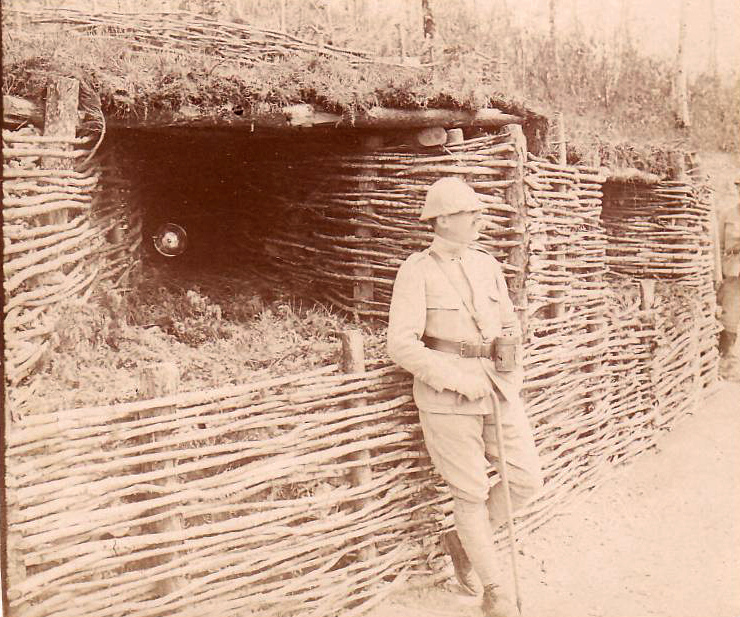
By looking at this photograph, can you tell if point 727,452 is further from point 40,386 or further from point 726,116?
point 726,116

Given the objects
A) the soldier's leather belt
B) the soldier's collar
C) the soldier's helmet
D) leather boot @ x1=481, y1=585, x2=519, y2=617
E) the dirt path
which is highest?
the soldier's helmet

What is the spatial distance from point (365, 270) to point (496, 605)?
2.63 meters

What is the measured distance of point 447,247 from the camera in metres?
3.63

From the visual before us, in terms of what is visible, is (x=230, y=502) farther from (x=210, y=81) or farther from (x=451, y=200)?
(x=210, y=81)

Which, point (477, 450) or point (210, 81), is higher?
point (210, 81)

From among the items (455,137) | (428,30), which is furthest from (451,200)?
(428,30)

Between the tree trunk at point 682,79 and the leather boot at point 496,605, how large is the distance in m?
8.84

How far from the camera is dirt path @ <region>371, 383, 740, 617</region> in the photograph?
3.92 meters

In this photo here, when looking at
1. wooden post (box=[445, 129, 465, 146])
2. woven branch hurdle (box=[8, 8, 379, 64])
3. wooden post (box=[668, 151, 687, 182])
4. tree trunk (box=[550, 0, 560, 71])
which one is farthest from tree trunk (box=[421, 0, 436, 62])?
wooden post (box=[445, 129, 465, 146])

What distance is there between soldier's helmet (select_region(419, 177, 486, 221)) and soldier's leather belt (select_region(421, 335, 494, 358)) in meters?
0.58

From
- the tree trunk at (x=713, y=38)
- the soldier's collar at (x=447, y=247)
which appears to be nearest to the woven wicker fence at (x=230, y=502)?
the soldier's collar at (x=447, y=247)

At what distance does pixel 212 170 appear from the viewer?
6.35m

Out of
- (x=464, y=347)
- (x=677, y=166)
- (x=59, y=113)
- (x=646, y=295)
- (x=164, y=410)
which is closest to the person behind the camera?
(x=164, y=410)

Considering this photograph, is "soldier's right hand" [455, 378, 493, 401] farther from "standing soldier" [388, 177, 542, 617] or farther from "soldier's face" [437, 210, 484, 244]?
"soldier's face" [437, 210, 484, 244]
